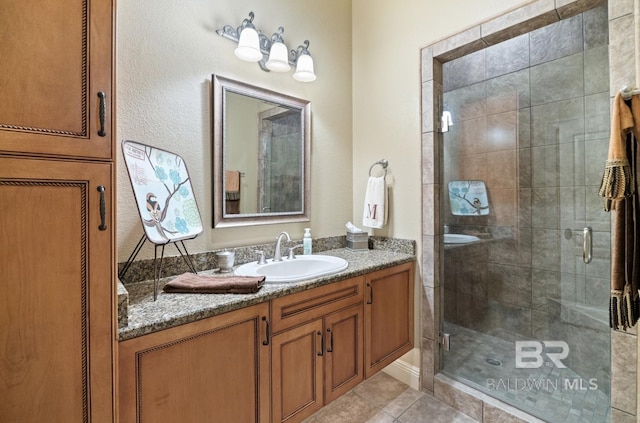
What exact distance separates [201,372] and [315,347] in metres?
0.55

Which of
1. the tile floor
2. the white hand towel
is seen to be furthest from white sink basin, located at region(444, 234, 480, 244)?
the tile floor

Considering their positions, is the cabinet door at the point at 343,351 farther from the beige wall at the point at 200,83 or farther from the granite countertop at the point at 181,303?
the beige wall at the point at 200,83

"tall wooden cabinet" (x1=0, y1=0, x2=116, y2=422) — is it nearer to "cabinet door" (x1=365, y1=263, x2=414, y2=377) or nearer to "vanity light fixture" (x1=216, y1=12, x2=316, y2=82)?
"vanity light fixture" (x1=216, y1=12, x2=316, y2=82)

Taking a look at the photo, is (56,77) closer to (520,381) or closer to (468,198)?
(468,198)

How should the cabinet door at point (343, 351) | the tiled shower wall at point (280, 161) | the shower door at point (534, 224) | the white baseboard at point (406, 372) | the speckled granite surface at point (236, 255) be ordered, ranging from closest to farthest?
the speckled granite surface at point (236, 255) → the cabinet door at point (343, 351) → the shower door at point (534, 224) → the tiled shower wall at point (280, 161) → the white baseboard at point (406, 372)

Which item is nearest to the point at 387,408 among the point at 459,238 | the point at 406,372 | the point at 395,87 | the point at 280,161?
the point at 406,372

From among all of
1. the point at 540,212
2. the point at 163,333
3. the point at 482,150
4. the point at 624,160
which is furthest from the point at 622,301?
the point at 163,333

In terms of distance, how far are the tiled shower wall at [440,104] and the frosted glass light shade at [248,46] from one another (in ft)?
3.51

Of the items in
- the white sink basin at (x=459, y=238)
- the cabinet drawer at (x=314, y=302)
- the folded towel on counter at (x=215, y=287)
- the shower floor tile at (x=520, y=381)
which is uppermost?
the white sink basin at (x=459, y=238)

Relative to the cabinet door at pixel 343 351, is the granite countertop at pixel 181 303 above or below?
above

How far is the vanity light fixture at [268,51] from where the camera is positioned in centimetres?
166

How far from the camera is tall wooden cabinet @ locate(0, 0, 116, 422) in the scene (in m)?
0.73

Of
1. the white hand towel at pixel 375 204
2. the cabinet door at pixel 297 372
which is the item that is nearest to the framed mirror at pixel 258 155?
the white hand towel at pixel 375 204

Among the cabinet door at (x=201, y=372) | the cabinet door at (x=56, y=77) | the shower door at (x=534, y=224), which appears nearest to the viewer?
the cabinet door at (x=56, y=77)
